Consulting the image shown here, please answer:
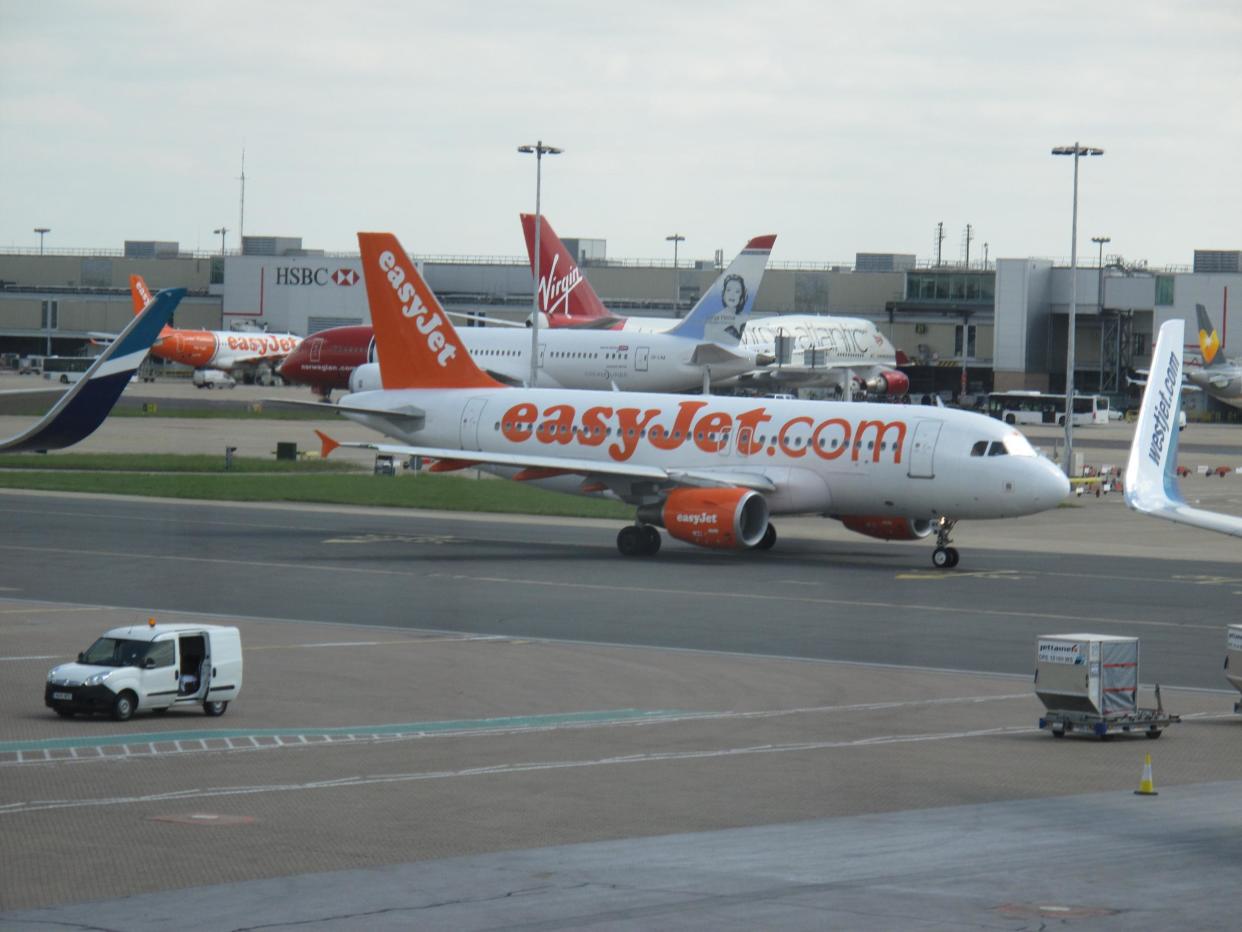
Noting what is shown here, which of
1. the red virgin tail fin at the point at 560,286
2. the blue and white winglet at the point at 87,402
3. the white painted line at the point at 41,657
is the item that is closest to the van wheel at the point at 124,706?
the blue and white winglet at the point at 87,402

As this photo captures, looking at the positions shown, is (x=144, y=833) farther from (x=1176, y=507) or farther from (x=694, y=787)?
(x=1176, y=507)

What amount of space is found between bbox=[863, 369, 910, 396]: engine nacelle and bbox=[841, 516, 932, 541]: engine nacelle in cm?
9437

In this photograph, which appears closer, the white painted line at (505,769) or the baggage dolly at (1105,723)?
the white painted line at (505,769)

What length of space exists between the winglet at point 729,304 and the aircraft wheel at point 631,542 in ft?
197

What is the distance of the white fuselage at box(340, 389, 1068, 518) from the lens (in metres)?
53.1

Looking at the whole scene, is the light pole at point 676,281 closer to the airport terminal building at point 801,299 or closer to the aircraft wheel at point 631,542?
the airport terminal building at point 801,299

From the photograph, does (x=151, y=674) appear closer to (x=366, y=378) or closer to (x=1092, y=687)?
(x=1092, y=687)

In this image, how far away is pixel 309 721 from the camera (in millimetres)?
30562

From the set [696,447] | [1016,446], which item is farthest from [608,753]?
[696,447]

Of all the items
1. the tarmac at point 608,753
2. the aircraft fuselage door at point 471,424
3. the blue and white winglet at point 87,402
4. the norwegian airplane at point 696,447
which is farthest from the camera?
the aircraft fuselage door at point 471,424

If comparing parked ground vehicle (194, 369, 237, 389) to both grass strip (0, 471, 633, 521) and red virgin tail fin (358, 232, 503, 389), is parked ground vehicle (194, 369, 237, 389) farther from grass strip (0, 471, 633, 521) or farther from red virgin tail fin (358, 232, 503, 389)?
red virgin tail fin (358, 232, 503, 389)

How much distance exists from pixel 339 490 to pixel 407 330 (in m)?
13.9

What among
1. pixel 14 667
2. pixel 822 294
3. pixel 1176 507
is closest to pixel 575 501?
pixel 14 667

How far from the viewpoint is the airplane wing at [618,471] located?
55.5m
